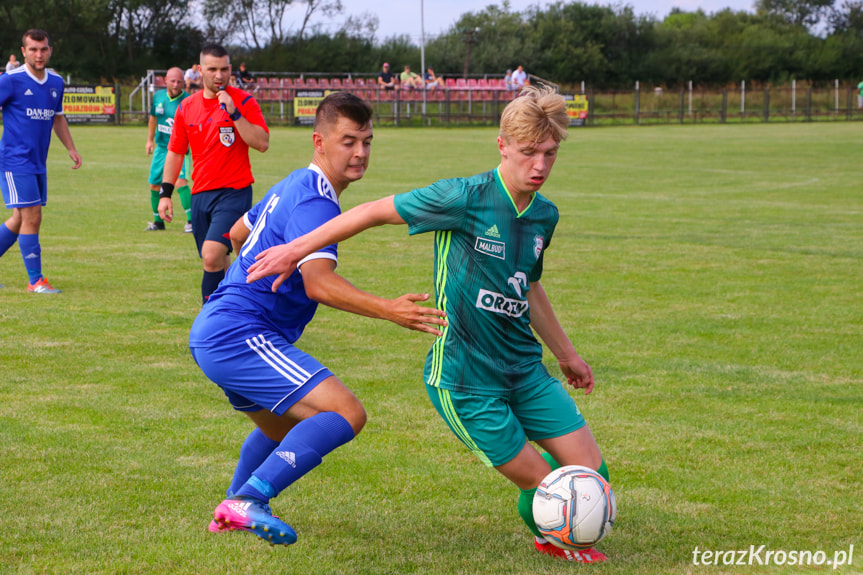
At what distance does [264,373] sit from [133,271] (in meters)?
7.44

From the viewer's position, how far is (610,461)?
495cm

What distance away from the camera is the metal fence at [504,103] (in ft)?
141

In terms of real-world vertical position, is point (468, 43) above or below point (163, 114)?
above

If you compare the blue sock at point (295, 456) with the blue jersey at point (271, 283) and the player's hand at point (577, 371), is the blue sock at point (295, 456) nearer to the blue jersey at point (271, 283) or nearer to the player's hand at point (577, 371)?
the blue jersey at point (271, 283)

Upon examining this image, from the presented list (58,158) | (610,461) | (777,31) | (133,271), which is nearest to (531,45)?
(777,31)

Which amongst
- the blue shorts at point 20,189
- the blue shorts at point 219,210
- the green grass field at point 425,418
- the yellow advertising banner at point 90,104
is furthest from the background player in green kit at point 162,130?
the yellow advertising banner at point 90,104

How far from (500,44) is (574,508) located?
71921 mm

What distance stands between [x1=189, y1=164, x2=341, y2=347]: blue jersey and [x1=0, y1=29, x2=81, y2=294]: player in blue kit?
235 inches

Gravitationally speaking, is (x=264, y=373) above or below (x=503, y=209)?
below

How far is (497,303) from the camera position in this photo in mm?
3701

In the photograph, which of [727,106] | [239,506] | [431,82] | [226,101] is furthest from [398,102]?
[239,506]

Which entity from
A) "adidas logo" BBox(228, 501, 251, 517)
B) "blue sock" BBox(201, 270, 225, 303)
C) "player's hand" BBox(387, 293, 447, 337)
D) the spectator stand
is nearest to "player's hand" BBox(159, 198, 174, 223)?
"blue sock" BBox(201, 270, 225, 303)

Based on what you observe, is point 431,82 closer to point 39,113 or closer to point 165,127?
point 165,127

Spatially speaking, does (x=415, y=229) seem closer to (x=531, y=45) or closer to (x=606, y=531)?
(x=606, y=531)
